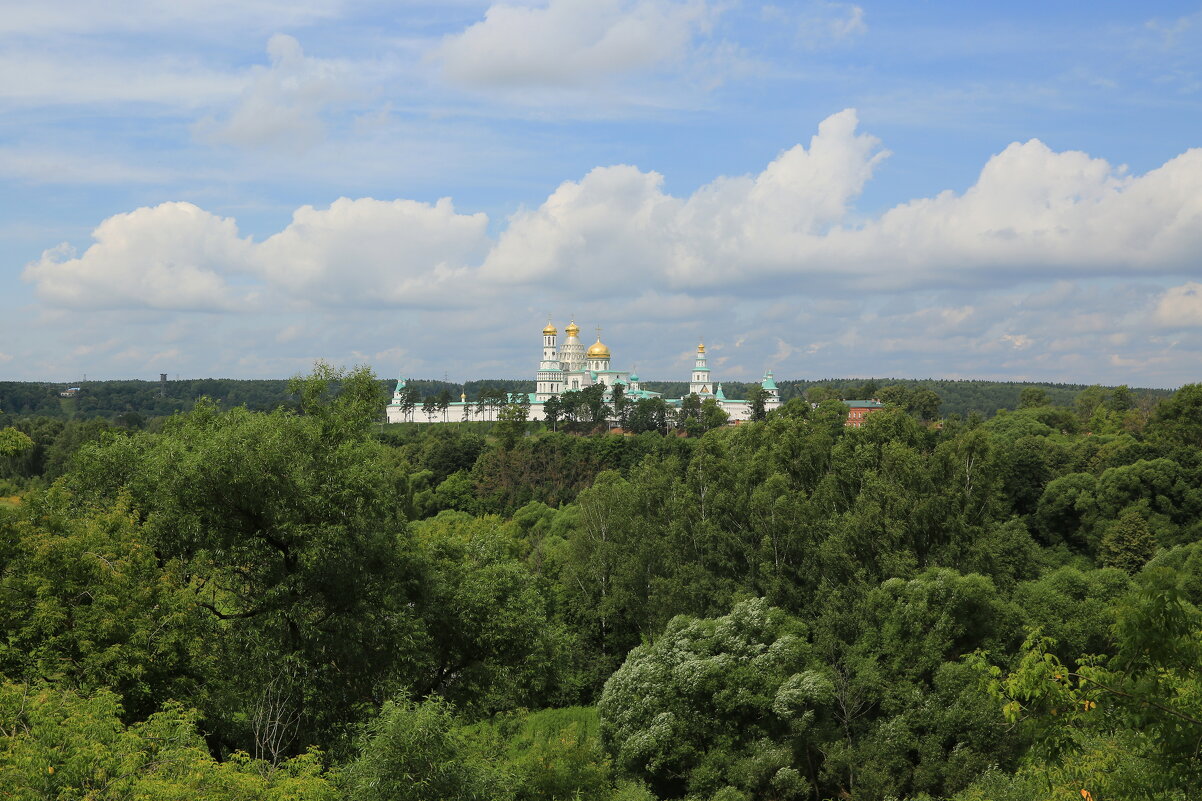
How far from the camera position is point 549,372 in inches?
5541

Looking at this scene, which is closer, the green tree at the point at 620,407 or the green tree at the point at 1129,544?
the green tree at the point at 1129,544

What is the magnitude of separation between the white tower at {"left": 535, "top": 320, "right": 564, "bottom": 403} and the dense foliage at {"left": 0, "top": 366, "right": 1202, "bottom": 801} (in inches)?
3544

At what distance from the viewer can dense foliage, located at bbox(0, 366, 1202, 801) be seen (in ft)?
45.2

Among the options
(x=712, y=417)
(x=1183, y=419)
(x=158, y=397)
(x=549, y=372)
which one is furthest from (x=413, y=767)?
(x=158, y=397)

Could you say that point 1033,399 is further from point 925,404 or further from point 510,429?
point 510,429

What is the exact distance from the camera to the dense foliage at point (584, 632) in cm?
1378

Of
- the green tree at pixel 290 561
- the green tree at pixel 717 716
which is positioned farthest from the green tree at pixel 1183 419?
the green tree at pixel 290 561

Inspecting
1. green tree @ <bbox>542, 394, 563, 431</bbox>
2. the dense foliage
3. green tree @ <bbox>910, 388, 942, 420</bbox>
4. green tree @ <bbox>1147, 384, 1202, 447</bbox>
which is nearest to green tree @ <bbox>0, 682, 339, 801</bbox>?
the dense foliage

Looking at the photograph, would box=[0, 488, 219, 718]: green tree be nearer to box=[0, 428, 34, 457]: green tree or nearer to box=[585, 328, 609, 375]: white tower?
box=[0, 428, 34, 457]: green tree

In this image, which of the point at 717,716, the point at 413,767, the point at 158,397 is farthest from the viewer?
the point at 158,397

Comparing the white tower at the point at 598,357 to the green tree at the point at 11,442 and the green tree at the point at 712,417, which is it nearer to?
the green tree at the point at 712,417

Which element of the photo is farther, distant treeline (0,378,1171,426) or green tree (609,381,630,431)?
distant treeline (0,378,1171,426)

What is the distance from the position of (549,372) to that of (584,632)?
10210 centimetres

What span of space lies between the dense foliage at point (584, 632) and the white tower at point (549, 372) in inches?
3544
